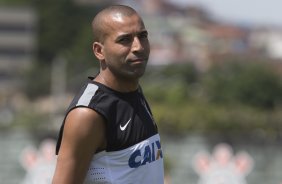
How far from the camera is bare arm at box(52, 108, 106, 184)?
392 cm

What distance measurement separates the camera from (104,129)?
3994 mm

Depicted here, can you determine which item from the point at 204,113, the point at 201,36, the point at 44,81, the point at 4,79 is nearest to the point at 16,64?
the point at 4,79

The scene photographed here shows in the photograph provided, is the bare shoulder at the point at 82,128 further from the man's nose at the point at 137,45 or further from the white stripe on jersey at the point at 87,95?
the man's nose at the point at 137,45

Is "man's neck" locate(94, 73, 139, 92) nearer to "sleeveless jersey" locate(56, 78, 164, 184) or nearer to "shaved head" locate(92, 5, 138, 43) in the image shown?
"sleeveless jersey" locate(56, 78, 164, 184)

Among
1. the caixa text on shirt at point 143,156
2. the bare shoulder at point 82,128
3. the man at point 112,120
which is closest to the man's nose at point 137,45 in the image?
the man at point 112,120

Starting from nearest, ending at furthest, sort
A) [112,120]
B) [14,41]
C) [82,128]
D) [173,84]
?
1. [82,128]
2. [112,120]
3. [173,84]
4. [14,41]

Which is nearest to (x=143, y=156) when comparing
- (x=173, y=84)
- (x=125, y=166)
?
(x=125, y=166)

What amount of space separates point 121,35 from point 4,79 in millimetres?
96651

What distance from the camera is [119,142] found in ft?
13.3

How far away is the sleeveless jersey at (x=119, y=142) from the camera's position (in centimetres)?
402

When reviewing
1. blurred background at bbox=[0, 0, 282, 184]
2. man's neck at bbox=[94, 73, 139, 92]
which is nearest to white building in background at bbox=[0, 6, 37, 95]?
blurred background at bbox=[0, 0, 282, 184]

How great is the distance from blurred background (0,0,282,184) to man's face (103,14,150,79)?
1.40 m

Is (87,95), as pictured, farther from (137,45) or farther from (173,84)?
(173,84)

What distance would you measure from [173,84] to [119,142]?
55.1 m
